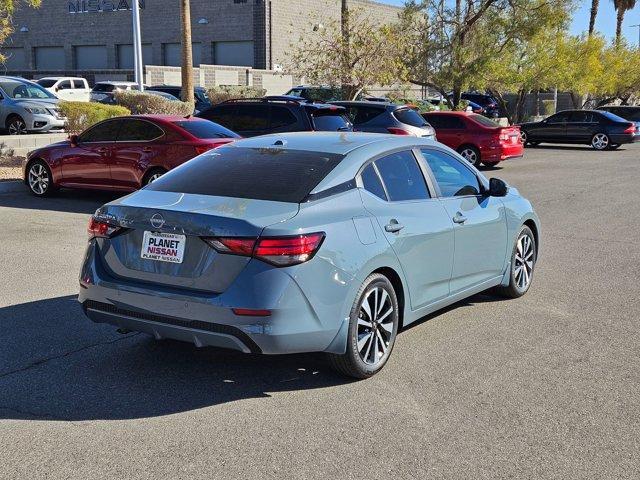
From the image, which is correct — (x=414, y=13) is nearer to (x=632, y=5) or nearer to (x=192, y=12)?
(x=192, y=12)

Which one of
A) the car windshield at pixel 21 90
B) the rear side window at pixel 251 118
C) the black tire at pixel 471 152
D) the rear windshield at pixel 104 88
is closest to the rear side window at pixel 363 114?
the black tire at pixel 471 152

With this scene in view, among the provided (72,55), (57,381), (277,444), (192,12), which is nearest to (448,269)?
(277,444)

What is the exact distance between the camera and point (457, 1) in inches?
1325

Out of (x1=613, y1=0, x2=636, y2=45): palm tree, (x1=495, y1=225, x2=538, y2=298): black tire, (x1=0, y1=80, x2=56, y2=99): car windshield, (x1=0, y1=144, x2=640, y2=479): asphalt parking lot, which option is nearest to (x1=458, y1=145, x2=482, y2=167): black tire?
(x1=0, y1=80, x2=56, y2=99): car windshield

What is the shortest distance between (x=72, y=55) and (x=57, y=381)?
5761cm

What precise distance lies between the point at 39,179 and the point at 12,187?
935mm

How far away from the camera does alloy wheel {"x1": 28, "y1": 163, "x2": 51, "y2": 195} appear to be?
1408cm

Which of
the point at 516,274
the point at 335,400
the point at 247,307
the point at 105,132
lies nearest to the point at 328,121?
the point at 105,132

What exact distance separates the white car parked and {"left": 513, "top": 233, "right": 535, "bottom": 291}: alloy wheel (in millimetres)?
29095

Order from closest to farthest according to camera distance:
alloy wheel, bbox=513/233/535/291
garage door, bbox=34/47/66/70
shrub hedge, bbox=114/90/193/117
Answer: alloy wheel, bbox=513/233/535/291 → shrub hedge, bbox=114/90/193/117 → garage door, bbox=34/47/66/70

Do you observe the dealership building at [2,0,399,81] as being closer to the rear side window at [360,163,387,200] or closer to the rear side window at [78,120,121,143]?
the rear side window at [78,120,121,143]

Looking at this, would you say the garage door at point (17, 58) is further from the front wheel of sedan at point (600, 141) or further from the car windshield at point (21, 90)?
the front wheel of sedan at point (600, 141)

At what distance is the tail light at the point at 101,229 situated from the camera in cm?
536

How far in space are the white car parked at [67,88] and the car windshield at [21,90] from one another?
10.00 meters
